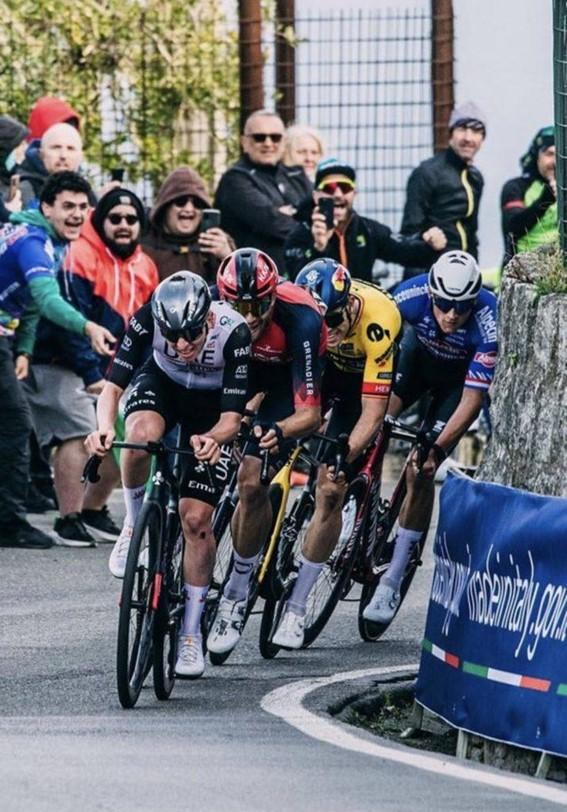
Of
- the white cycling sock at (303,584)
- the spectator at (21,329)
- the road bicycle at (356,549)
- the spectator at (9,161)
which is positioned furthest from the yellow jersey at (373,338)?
the spectator at (9,161)

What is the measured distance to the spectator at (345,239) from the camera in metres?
16.2

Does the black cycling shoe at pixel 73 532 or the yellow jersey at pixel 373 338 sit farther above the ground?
the yellow jersey at pixel 373 338

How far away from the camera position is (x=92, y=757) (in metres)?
8.41

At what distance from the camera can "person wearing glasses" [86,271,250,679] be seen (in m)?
9.92

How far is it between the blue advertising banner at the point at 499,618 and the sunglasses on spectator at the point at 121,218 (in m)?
5.84

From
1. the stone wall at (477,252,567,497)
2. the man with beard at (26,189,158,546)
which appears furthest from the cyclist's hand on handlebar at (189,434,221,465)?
the man with beard at (26,189,158,546)

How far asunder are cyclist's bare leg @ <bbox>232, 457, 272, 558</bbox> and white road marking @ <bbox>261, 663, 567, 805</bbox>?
28.4 inches

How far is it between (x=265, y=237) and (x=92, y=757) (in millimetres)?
8908

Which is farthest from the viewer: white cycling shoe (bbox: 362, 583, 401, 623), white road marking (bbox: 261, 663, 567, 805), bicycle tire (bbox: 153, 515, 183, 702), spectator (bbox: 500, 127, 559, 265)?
spectator (bbox: 500, 127, 559, 265)

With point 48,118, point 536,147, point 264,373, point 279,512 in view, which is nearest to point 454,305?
point 264,373

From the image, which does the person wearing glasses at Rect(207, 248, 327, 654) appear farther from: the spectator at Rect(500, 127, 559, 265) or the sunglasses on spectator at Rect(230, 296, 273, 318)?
the spectator at Rect(500, 127, 559, 265)

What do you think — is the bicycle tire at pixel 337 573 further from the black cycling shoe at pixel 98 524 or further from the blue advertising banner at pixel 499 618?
the black cycling shoe at pixel 98 524

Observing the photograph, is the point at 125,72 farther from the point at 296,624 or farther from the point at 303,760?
the point at 303,760

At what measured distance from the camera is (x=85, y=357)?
15273 millimetres
